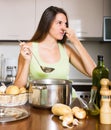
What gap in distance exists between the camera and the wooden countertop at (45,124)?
907 mm

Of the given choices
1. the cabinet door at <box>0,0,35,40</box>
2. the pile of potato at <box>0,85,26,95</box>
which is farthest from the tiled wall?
the pile of potato at <box>0,85,26,95</box>

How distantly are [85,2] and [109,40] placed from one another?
0.52m

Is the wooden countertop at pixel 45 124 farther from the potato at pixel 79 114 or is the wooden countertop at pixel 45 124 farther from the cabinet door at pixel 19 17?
the cabinet door at pixel 19 17

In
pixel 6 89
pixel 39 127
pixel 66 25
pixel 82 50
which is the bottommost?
pixel 39 127

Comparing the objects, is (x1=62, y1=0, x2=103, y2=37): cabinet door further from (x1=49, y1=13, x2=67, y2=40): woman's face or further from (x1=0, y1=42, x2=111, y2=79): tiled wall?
(x1=49, y1=13, x2=67, y2=40): woman's face

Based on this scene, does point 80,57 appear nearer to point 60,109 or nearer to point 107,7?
point 60,109

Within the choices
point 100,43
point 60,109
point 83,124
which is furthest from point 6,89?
point 100,43

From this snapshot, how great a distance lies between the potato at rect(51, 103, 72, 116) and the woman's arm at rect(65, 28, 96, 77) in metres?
0.71

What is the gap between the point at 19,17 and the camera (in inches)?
124

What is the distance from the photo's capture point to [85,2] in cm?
314

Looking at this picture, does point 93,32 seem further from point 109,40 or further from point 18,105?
point 18,105

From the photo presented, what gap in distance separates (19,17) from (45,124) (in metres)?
2.35

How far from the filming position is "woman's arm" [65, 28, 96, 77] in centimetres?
173

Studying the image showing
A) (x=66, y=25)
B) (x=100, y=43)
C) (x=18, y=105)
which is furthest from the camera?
(x=100, y=43)
